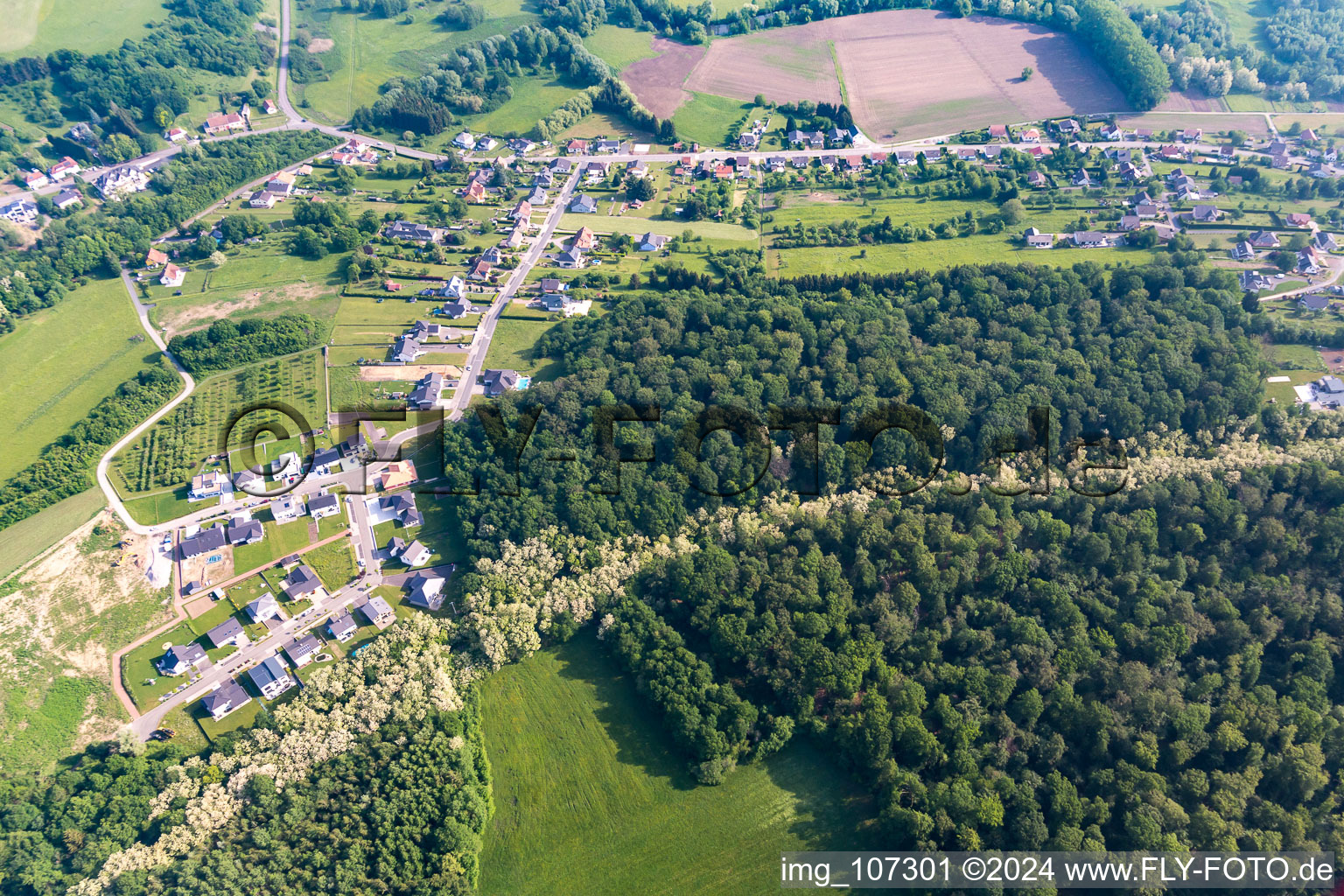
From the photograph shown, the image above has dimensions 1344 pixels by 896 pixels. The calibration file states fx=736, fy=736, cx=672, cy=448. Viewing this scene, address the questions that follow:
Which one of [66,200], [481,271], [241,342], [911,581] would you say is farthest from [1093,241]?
[66,200]

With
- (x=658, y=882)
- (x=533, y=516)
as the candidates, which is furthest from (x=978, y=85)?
(x=658, y=882)

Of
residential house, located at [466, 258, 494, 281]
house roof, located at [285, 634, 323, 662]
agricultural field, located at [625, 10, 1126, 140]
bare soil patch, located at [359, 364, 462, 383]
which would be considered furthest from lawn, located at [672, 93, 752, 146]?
house roof, located at [285, 634, 323, 662]

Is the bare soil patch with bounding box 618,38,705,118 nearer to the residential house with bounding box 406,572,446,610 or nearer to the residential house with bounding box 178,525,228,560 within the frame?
the residential house with bounding box 406,572,446,610

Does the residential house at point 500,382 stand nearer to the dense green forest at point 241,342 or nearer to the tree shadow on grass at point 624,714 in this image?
the dense green forest at point 241,342

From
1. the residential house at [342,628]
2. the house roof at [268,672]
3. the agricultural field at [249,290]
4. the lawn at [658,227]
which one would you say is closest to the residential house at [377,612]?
the residential house at [342,628]

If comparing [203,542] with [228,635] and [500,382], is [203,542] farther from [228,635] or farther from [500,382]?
[500,382]

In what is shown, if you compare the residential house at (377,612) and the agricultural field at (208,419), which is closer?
the residential house at (377,612)

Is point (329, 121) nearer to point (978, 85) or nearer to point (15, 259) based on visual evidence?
point (15, 259)
